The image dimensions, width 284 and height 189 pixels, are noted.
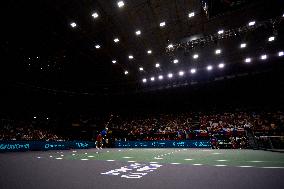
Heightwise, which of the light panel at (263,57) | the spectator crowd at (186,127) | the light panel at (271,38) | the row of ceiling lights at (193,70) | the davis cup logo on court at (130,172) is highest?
the row of ceiling lights at (193,70)

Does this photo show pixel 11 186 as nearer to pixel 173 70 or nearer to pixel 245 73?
pixel 173 70

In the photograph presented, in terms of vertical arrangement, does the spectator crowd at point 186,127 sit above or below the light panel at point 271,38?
below

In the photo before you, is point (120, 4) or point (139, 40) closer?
point (120, 4)

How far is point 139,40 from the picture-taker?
15.1 m

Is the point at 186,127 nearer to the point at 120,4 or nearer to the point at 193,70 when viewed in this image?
the point at 193,70

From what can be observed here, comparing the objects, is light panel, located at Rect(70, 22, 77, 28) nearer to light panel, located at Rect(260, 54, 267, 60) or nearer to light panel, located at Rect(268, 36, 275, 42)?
light panel, located at Rect(268, 36, 275, 42)

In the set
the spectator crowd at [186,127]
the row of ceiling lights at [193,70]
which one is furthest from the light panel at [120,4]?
the spectator crowd at [186,127]

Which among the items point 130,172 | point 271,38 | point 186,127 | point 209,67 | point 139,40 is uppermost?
point 209,67

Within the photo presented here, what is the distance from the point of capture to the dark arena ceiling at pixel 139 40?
38.2ft

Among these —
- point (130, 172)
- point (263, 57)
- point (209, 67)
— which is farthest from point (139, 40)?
point (130, 172)

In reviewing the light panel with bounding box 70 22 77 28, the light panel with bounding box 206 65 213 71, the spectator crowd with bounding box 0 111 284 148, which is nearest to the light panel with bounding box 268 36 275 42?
the light panel with bounding box 206 65 213 71

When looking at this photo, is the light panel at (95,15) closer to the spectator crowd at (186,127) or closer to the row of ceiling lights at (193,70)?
the row of ceiling lights at (193,70)

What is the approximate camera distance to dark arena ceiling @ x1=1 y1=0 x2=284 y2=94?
11.6 metres

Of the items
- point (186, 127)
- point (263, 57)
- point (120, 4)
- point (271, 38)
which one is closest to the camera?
point (120, 4)
